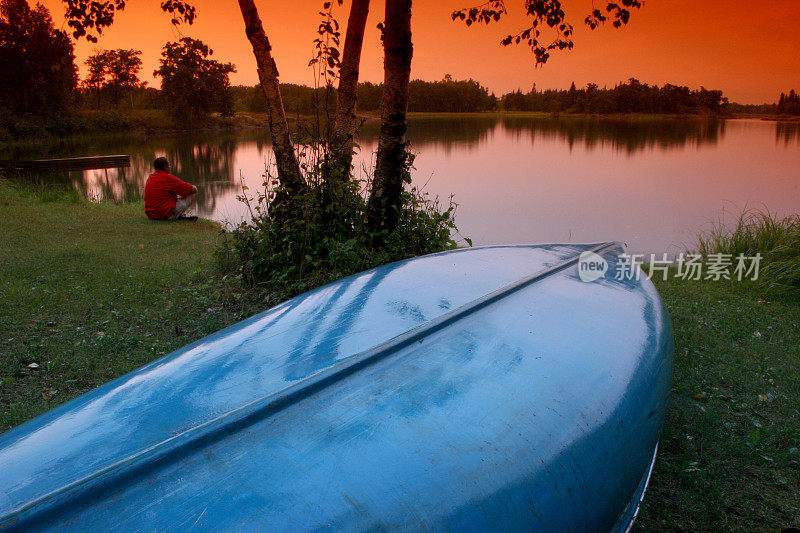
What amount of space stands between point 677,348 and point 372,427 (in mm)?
3455

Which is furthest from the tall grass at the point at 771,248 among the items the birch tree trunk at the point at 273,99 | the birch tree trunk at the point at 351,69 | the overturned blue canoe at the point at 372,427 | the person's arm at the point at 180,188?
the person's arm at the point at 180,188

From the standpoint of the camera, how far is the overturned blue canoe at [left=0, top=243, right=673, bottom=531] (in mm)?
1311

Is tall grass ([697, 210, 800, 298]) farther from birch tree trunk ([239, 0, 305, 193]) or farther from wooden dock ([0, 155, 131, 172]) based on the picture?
wooden dock ([0, 155, 131, 172])

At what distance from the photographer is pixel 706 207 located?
501 inches

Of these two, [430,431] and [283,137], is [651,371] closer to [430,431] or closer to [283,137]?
[430,431]

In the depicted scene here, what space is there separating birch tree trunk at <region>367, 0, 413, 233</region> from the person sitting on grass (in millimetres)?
5213

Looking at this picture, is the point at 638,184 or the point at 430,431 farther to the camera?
the point at 638,184

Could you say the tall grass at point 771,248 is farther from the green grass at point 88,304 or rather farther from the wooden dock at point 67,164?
the wooden dock at point 67,164

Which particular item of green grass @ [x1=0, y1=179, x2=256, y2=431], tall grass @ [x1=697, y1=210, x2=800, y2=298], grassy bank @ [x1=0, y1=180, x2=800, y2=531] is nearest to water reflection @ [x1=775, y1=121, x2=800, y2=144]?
tall grass @ [x1=697, y1=210, x2=800, y2=298]

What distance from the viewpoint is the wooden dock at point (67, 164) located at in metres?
16.5

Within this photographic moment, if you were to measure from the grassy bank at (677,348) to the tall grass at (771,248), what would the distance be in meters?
0.30

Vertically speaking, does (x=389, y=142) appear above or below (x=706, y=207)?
above

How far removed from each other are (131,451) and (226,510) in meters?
0.36

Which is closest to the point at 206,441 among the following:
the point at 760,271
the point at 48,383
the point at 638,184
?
the point at 48,383
